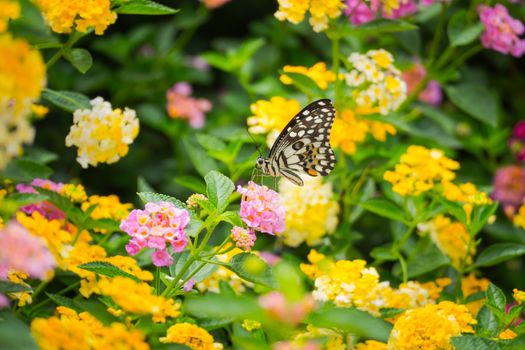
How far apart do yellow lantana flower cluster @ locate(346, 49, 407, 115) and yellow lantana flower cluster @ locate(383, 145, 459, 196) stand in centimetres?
17

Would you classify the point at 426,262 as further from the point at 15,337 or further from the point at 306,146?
the point at 15,337

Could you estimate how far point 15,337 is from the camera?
1.24 meters

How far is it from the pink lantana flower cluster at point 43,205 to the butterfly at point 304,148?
0.52 meters

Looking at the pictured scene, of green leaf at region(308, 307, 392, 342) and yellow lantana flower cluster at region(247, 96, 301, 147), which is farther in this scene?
yellow lantana flower cluster at region(247, 96, 301, 147)

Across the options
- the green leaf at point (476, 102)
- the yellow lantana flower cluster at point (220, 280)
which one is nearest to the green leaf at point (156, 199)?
the yellow lantana flower cluster at point (220, 280)

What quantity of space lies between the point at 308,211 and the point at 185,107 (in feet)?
3.32

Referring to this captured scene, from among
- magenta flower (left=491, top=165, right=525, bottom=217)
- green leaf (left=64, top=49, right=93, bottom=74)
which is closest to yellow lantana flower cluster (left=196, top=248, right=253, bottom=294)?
green leaf (left=64, top=49, right=93, bottom=74)

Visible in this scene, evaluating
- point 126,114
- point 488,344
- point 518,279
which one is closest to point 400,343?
point 488,344

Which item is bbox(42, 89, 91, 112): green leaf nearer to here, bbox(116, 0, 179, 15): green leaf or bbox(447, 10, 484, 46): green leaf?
bbox(116, 0, 179, 15): green leaf

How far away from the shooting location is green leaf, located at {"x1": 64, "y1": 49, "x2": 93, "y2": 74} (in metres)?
1.88

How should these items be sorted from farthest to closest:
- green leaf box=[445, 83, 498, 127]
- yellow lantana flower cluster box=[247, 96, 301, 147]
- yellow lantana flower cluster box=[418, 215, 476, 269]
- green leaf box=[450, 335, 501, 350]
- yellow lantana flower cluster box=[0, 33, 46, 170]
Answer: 1. green leaf box=[445, 83, 498, 127]
2. yellow lantana flower cluster box=[247, 96, 301, 147]
3. yellow lantana flower cluster box=[418, 215, 476, 269]
4. green leaf box=[450, 335, 501, 350]
5. yellow lantana flower cluster box=[0, 33, 46, 170]

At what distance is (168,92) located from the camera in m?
3.20

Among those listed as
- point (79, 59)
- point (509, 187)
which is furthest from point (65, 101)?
point (509, 187)

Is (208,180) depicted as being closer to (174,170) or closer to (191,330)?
(191,330)
